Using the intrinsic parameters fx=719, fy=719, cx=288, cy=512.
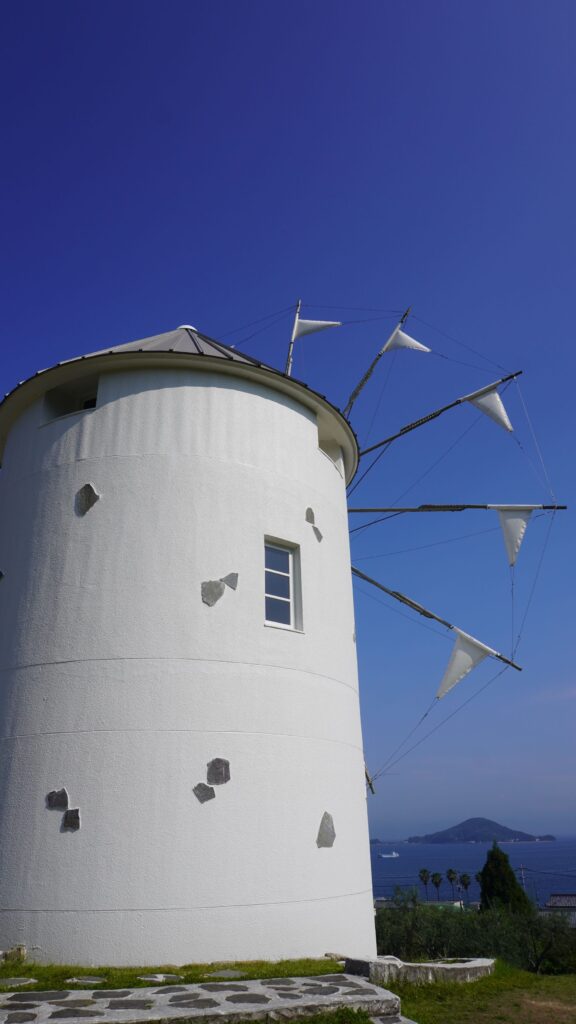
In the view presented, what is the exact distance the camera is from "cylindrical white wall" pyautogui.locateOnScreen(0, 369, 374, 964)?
28.1 feet

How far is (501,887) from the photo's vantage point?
43.6 meters

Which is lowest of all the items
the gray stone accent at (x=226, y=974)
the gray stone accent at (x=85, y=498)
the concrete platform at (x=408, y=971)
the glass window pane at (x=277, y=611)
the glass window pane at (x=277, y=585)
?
the concrete platform at (x=408, y=971)

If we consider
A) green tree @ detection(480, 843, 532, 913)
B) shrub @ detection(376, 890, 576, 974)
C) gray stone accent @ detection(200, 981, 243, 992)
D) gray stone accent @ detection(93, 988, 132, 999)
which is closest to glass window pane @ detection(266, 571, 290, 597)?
gray stone accent @ detection(200, 981, 243, 992)

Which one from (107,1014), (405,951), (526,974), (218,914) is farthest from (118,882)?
(405,951)

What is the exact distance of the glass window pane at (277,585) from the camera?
11.0m

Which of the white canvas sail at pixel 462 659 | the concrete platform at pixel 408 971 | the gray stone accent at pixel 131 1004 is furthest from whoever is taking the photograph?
the white canvas sail at pixel 462 659

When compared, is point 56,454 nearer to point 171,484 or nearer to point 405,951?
point 171,484

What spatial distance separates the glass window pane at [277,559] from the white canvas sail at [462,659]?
638 centimetres

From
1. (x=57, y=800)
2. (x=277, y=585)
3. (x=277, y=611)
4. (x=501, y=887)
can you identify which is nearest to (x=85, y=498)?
(x=277, y=585)

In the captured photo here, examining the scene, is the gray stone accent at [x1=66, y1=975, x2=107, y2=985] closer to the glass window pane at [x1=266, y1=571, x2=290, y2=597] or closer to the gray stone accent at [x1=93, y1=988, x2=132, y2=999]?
the gray stone accent at [x1=93, y1=988, x2=132, y2=999]

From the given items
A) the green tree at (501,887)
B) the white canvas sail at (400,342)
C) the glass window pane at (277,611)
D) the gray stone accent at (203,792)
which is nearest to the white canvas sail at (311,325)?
the white canvas sail at (400,342)

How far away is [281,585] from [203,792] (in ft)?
11.0

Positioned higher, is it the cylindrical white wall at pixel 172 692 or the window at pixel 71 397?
the window at pixel 71 397

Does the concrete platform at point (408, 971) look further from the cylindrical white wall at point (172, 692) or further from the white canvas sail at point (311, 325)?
the white canvas sail at point (311, 325)
